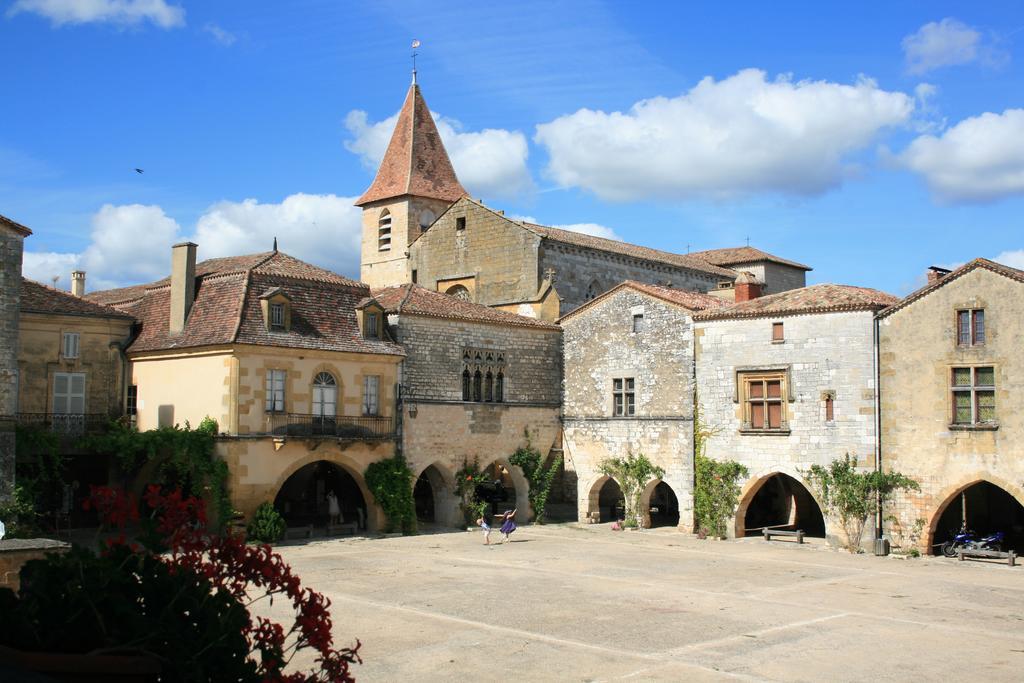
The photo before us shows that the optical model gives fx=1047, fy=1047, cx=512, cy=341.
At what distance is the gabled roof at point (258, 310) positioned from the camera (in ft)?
93.0

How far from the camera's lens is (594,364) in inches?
1366

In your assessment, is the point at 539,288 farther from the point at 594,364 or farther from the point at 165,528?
the point at 165,528

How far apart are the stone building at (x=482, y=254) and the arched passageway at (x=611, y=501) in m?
6.53

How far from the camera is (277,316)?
95.0 ft

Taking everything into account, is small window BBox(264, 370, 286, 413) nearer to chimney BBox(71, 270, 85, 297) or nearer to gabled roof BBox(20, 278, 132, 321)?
gabled roof BBox(20, 278, 132, 321)

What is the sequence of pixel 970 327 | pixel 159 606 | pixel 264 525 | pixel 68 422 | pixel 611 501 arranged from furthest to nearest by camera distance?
pixel 611 501 < pixel 68 422 < pixel 264 525 < pixel 970 327 < pixel 159 606

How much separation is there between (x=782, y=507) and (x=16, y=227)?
25.0 metres

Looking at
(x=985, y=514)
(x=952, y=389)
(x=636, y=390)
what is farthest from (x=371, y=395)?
(x=985, y=514)

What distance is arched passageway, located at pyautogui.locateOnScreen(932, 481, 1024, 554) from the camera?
31.0 metres

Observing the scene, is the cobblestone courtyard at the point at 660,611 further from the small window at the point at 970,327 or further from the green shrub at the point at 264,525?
the small window at the point at 970,327

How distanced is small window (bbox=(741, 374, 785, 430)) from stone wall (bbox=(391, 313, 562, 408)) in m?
7.14

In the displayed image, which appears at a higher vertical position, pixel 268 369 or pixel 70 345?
pixel 70 345

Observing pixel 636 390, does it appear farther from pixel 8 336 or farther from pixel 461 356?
pixel 8 336

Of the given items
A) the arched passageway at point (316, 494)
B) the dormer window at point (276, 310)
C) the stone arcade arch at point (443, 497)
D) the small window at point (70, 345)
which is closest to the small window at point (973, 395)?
the stone arcade arch at point (443, 497)
